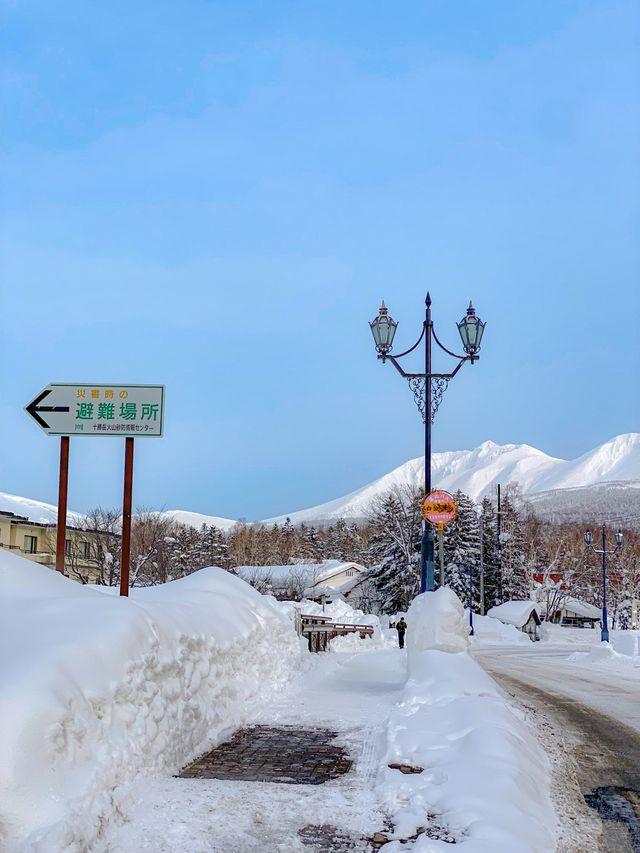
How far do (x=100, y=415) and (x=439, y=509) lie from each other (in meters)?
7.61

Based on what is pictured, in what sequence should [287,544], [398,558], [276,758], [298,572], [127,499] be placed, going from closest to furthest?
1. [276,758]
2. [127,499]
3. [398,558]
4. [298,572]
5. [287,544]

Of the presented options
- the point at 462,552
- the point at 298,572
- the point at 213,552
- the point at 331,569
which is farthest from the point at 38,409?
the point at 331,569

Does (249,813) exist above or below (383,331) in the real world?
below

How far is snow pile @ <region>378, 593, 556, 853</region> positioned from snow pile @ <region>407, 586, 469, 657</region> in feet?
8.58

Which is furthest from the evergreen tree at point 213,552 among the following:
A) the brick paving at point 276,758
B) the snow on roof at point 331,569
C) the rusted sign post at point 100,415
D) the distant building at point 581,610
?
the brick paving at point 276,758

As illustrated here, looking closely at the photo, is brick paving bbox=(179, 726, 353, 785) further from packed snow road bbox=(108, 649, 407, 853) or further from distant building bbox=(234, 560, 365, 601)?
distant building bbox=(234, 560, 365, 601)

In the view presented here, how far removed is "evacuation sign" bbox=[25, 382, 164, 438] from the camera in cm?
1016

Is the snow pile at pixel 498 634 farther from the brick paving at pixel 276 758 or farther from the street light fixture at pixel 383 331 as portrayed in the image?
the brick paving at pixel 276 758

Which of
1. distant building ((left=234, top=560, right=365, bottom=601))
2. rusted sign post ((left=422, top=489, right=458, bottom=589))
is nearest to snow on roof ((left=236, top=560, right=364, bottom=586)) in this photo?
distant building ((left=234, top=560, right=365, bottom=601))

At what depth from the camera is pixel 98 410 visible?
33.4ft

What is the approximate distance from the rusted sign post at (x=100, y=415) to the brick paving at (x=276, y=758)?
2.90 metres

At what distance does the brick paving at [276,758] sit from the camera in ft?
21.7

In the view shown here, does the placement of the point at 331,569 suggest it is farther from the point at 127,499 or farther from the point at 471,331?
the point at 127,499

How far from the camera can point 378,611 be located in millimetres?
64312
